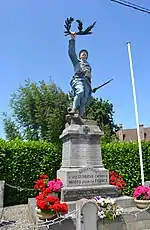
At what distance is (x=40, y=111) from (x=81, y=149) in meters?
13.2

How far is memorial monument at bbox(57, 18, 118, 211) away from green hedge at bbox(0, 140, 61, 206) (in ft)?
9.52

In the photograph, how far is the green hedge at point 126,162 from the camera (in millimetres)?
10404

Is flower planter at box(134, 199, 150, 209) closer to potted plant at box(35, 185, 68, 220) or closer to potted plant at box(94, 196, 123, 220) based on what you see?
potted plant at box(94, 196, 123, 220)

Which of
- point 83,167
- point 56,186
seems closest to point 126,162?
point 83,167

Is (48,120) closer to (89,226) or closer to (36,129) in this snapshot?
(36,129)

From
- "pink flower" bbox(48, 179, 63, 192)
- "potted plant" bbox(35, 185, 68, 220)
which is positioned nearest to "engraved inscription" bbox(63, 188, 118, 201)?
"pink flower" bbox(48, 179, 63, 192)

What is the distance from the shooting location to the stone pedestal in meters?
5.76

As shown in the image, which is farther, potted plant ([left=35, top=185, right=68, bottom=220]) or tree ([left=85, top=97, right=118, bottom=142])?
tree ([left=85, top=97, right=118, bottom=142])

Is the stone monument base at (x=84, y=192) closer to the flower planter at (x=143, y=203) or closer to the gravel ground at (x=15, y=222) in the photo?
the flower planter at (x=143, y=203)

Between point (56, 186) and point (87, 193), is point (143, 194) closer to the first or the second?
point (87, 193)

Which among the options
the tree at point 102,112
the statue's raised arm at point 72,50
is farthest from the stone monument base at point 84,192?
the tree at point 102,112

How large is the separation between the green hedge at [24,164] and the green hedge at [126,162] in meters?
2.33

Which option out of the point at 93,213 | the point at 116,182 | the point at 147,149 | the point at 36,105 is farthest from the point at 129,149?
the point at 36,105

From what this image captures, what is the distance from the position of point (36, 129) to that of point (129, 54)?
11858 mm
